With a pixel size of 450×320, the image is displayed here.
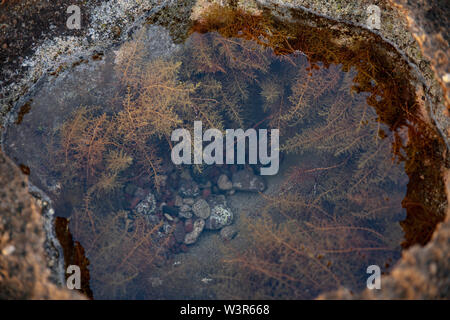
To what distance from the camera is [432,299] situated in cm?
194

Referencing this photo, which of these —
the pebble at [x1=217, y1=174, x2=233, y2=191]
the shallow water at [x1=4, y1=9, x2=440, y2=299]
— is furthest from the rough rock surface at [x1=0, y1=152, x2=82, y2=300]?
the pebble at [x1=217, y1=174, x2=233, y2=191]

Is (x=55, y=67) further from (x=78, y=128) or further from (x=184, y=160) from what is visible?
(x=184, y=160)

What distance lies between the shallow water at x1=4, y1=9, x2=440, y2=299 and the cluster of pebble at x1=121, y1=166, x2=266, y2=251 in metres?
0.03

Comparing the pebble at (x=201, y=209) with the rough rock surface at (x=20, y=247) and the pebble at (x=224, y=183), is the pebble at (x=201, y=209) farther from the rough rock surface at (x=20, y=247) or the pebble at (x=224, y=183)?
the rough rock surface at (x=20, y=247)

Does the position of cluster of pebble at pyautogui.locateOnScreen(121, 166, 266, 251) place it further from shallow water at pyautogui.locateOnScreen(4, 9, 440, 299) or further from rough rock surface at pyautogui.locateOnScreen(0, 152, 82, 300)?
rough rock surface at pyautogui.locateOnScreen(0, 152, 82, 300)

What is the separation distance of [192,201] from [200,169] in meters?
0.36

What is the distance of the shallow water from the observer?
2.53 meters

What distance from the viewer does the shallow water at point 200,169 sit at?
2.53 m

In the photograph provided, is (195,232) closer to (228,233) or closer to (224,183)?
(228,233)

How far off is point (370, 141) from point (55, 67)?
2.98 m

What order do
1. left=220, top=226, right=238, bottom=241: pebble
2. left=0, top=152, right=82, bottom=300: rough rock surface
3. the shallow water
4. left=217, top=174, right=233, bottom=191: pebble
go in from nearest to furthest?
left=0, top=152, right=82, bottom=300: rough rock surface < the shallow water < left=220, top=226, right=238, bottom=241: pebble < left=217, top=174, right=233, bottom=191: pebble

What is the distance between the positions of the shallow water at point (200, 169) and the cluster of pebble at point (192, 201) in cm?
3
